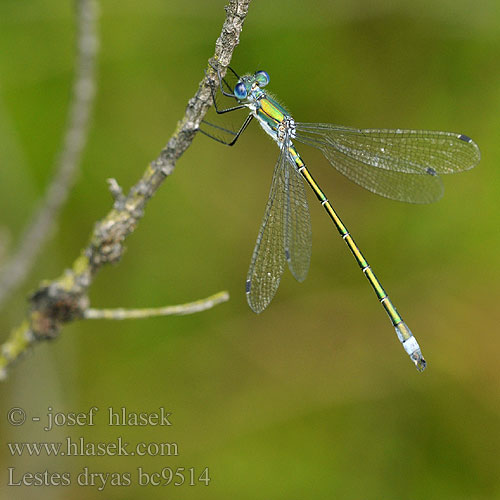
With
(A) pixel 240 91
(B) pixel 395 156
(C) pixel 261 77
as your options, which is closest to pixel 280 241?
(A) pixel 240 91

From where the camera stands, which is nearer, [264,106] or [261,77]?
[261,77]

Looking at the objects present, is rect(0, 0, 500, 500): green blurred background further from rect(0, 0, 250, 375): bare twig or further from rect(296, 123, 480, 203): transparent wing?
rect(0, 0, 250, 375): bare twig

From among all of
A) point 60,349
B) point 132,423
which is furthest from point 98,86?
point 132,423

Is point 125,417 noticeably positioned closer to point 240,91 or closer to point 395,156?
point 240,91

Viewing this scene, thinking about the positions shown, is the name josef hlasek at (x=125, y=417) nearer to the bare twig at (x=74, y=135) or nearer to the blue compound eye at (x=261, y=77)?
the bare twig at (x=74, y=135)

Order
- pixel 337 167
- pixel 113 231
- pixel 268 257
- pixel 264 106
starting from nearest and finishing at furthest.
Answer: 1. pixel 113 231
2. pixel 268 257
3. pixel 264 106
4. pixel 337 167

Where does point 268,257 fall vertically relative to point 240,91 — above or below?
below

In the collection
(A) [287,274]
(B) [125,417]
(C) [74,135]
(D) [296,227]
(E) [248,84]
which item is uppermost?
(E) [248,84]

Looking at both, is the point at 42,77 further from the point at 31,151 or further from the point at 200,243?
the point at 200,243
